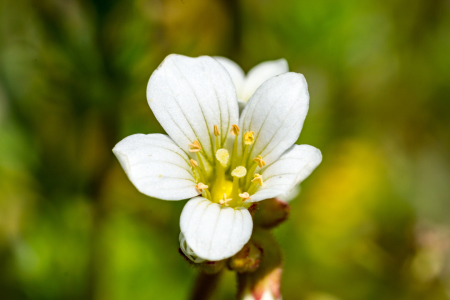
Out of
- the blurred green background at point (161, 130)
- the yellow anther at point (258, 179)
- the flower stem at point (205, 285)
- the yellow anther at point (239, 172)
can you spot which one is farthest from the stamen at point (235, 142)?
the blurred green background at point (161, 130)

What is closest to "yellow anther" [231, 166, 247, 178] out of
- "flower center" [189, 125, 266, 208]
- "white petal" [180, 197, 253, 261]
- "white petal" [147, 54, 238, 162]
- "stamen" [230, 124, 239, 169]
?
"flower center" [189, 125, 266, 208]

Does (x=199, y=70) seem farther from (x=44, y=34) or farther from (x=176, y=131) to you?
(x=44, y=34)

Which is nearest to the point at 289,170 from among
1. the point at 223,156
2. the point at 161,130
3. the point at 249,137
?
the point at 249,137

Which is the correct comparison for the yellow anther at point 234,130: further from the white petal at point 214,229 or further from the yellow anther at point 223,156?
the white petal at point 214,229

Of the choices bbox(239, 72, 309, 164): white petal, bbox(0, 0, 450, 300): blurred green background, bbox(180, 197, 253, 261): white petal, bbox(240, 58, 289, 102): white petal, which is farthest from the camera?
bbox(0, 0, 450, 300): blurred green background

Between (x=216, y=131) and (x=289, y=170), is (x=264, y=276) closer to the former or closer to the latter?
(x=289, y=170)

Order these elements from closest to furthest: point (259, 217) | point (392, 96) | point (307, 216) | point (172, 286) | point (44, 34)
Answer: point (259, 217)
point (44, 34)
point (172, 286)
point (307, 216)
point (392, 96)

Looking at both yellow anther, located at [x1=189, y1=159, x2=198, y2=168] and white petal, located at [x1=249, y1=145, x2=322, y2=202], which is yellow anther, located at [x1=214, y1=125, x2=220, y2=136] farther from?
white petal, located at [x1=249, y1=145, x2=322, y2=202]

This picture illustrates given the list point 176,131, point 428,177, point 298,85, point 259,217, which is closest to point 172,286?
point 259,217
